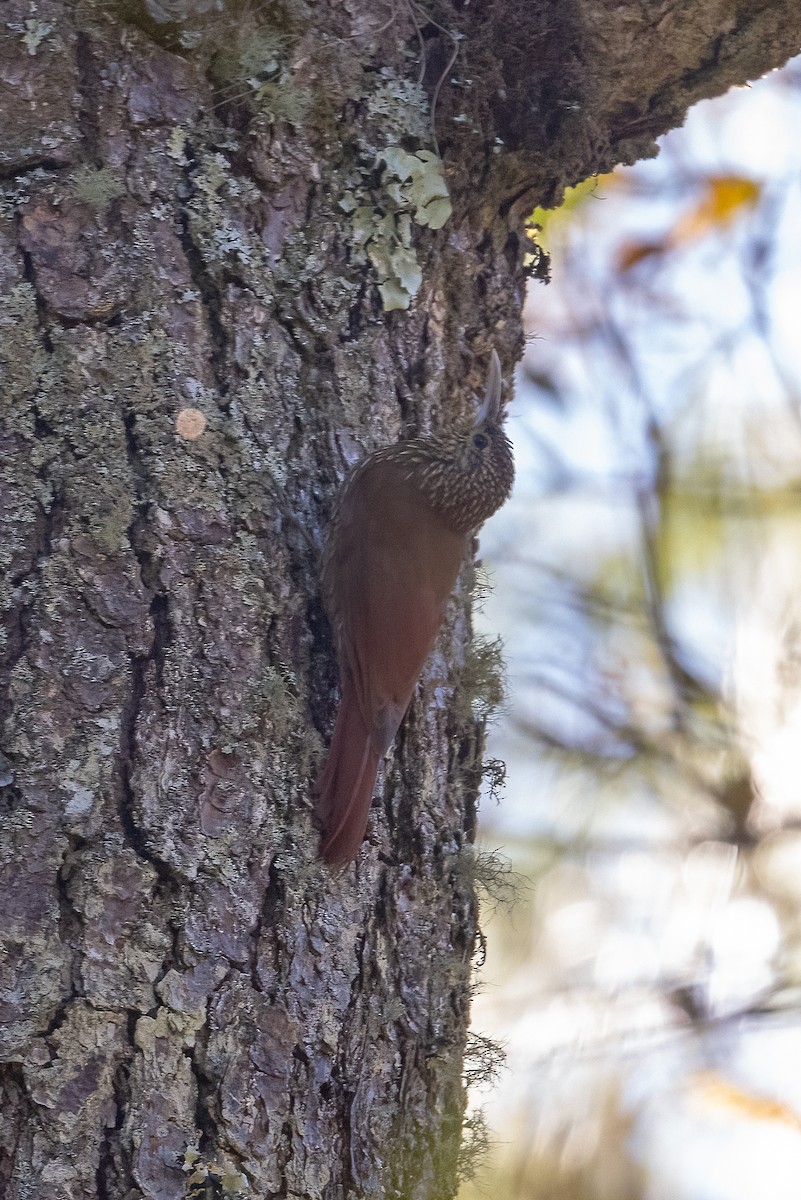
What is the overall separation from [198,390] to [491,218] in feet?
2.56

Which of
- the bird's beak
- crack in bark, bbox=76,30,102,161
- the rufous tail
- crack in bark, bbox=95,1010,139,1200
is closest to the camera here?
crack in bark, bbox=95,1010,139,1200

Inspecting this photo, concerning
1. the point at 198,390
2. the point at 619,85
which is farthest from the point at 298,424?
the point at 619,85

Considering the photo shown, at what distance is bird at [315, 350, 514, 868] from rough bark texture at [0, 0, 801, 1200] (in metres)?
0.06

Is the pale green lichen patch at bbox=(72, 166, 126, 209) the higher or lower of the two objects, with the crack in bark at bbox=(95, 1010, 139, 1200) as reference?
higher

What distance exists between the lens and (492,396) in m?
2.48

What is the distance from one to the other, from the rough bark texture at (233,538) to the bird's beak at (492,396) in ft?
0.24

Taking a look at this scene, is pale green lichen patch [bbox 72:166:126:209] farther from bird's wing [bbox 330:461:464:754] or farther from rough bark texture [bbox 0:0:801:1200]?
bird's wing [bbox 330:461:464:754]

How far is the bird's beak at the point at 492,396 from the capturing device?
242cm

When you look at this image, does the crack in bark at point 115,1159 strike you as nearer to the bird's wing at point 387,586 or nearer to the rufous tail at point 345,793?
the rufous tail at point 345,793

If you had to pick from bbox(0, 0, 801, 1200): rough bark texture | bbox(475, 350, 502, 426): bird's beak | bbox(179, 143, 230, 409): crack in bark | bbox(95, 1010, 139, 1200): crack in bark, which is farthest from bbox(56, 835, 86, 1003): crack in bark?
bbox(475, 350, 502, 426): bird's beak

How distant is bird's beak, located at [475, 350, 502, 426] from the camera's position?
2.42 metres

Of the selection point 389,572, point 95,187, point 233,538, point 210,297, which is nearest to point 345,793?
point 233,538

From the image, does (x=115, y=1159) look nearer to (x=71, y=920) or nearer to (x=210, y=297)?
(x=71, y=920)

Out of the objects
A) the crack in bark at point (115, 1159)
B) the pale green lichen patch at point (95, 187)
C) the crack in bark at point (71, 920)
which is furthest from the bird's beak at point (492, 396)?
the crack in bark at point (115, 1159)
